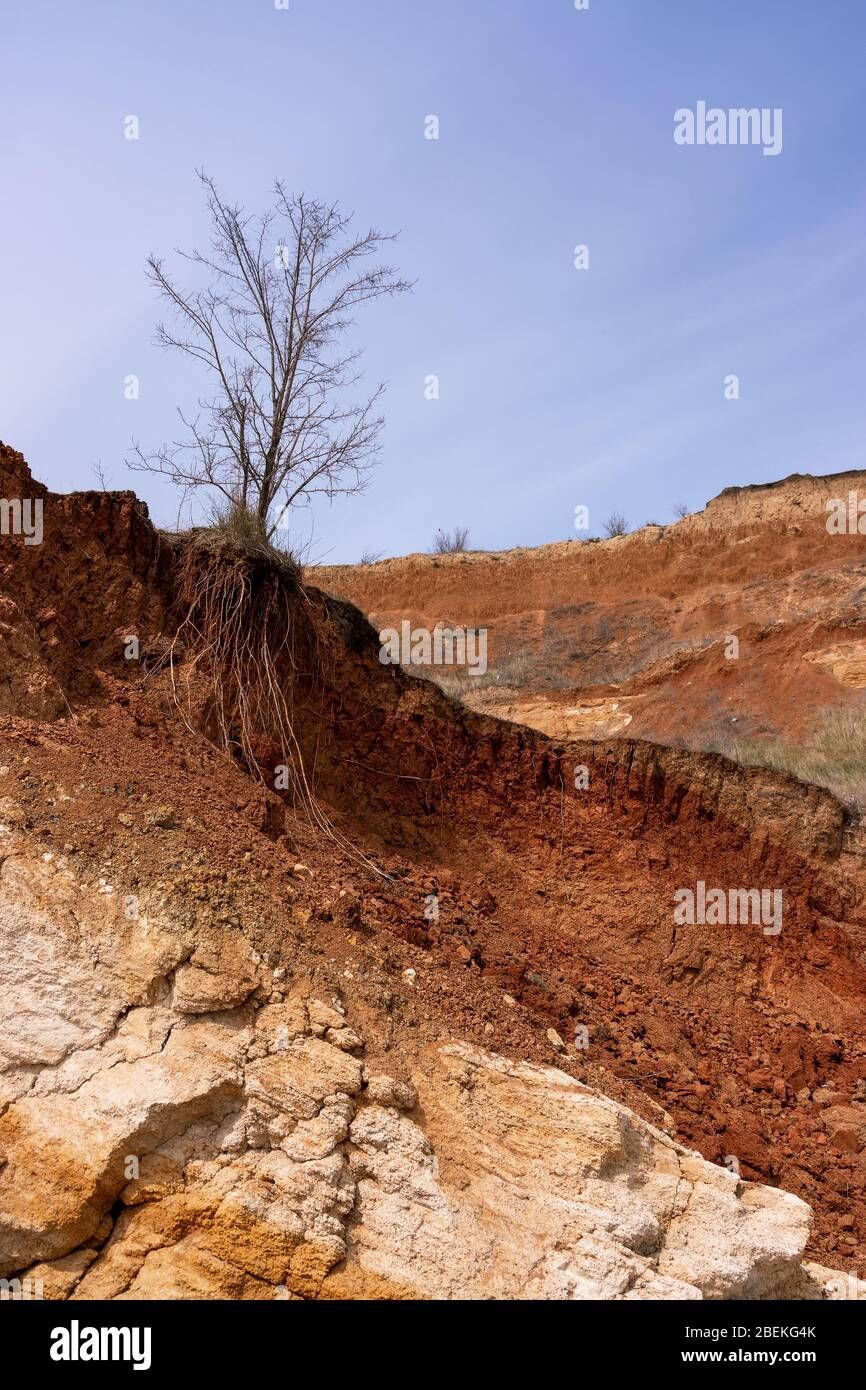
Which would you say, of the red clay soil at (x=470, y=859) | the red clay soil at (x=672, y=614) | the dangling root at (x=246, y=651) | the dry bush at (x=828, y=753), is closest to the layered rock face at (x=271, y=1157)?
the red clay soil at (x=470, y=859)

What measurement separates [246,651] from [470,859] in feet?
8.12

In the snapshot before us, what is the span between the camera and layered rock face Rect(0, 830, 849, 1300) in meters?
4.05

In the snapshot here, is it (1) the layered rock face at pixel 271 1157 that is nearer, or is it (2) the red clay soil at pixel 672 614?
(1) the layered rock face at pixel 271 1157

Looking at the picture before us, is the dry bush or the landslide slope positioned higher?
the landslide slope

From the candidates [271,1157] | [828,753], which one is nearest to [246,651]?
[271,1157]

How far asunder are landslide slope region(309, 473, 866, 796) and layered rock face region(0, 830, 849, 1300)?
9201mm

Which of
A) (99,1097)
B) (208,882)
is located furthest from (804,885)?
(99,1097)

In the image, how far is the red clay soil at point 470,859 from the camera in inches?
203

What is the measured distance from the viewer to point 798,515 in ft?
88.8

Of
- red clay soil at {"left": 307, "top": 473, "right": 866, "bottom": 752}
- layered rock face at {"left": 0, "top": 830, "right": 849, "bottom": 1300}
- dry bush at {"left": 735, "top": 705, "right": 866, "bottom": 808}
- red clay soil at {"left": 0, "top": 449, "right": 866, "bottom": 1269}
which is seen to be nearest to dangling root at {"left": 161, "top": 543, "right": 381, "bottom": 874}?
red clay soil at {"left": 0, "top": 449, "right": 866, "bottom": 1269}

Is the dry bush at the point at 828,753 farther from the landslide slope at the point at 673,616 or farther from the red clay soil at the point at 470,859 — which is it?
the red clay soil at the point at 470,859

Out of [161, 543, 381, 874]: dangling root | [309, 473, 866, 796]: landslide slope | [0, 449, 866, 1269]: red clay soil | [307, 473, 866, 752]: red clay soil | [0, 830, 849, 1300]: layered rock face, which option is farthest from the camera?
[307, 473, 866, 752]: red clay soil

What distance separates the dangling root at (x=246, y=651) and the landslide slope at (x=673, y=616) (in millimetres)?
7935

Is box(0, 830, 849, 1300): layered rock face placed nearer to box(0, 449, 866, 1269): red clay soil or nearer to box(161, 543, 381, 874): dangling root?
box(0, 449, 866, 1269): red clay soil
